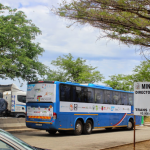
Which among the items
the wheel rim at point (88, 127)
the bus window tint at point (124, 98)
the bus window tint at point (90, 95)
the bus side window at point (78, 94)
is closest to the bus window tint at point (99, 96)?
the bus window tint at point (90, 95)

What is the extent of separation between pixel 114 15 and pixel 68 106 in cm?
823

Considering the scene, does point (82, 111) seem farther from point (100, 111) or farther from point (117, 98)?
point (117, 98)

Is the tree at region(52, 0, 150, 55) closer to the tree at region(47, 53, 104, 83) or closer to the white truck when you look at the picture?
the white truck

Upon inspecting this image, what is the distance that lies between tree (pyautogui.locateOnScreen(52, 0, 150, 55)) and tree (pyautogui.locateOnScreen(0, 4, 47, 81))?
1194 centimetres

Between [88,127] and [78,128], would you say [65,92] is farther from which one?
[88,127]

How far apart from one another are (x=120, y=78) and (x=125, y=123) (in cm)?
2972

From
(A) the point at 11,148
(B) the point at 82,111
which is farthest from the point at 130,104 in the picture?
(A) the point at 11,148

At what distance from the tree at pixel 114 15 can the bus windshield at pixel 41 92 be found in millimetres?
6621

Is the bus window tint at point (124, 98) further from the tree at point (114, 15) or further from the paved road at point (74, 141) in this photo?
the tree at point (114, 15)

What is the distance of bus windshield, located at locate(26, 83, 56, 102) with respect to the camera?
16422 mm

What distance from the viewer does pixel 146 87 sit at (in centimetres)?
940

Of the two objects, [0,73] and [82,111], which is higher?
[0,73]

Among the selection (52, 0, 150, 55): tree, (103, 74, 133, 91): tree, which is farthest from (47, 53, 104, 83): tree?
(52, 0, 150, 55): tree

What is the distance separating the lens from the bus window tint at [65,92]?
55.0 ft
